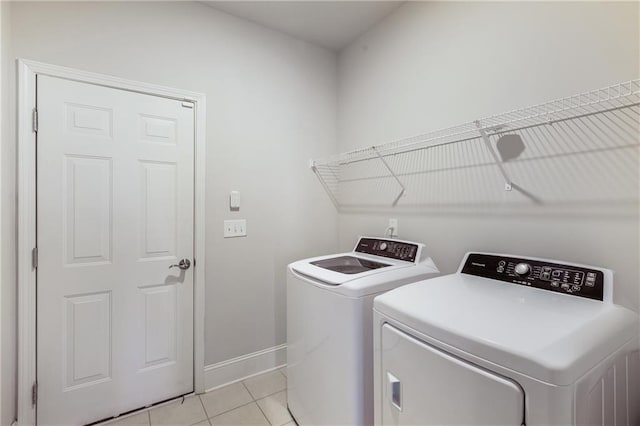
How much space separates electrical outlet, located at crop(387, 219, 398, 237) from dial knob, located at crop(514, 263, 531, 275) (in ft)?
2.71

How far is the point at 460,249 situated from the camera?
1.64 m

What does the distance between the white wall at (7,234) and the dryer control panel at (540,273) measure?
2.20 m

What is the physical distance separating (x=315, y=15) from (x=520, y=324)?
2213 millimetres

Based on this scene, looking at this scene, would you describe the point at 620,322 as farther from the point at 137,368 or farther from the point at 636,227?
the point at 137,368

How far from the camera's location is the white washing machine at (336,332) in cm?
123

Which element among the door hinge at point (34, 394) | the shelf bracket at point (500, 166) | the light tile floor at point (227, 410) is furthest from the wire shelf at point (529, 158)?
the door hinge at point (34, 394)

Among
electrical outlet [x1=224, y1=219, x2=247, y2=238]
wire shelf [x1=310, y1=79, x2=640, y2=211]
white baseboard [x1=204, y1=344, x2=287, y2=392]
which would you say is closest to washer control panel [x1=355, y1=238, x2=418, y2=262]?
wire shelf [x1=310, y1=79, x2=640, y2=211]

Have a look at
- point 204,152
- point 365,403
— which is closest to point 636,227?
point 365,403

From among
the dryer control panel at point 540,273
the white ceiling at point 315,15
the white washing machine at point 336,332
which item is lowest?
the white washing machine at point 336,332

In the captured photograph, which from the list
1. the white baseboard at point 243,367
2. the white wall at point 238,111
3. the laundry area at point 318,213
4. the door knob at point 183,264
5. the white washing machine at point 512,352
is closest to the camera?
the white washing machine at point 512,352

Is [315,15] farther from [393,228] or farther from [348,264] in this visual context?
[348,264]

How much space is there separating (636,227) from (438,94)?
44.1 inches

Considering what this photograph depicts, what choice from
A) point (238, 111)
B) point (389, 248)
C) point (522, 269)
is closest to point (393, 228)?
point (389, 248)

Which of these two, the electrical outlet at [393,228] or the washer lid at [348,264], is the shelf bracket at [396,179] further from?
the washer lid at [348,264]
